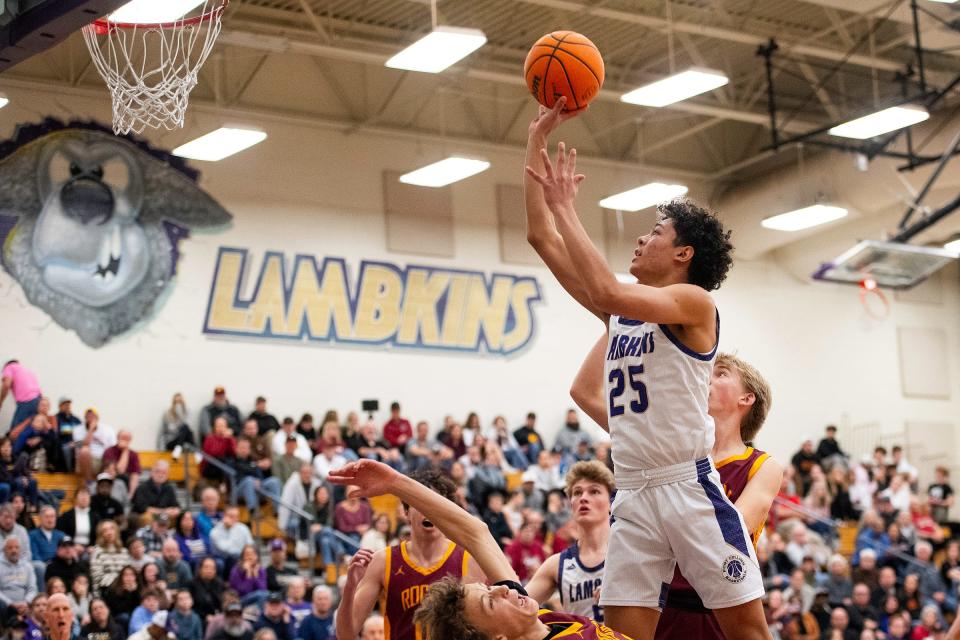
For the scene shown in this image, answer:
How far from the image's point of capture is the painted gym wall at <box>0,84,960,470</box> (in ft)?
62.6

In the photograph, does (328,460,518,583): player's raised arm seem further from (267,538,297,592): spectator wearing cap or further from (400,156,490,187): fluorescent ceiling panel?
(400,156,490,187): fluorescent ceiling panel

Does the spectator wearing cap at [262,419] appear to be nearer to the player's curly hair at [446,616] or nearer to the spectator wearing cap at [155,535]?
the spectator wearing cap at [155,535]

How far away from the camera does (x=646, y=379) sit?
4.72 meters

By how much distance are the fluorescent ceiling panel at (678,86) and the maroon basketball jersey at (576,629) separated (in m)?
12.9

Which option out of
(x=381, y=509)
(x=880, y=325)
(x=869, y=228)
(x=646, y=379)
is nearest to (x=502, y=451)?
(x=381, y=509)

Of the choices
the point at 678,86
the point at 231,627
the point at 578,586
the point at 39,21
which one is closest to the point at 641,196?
the point at 678,86

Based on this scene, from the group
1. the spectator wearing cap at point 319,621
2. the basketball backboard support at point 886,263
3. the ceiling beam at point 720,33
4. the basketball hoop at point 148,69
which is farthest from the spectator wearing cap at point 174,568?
the basketball backboard support at point 886,263

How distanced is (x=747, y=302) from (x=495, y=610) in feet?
73.1

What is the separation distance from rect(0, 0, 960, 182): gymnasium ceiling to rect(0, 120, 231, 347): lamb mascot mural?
99cm

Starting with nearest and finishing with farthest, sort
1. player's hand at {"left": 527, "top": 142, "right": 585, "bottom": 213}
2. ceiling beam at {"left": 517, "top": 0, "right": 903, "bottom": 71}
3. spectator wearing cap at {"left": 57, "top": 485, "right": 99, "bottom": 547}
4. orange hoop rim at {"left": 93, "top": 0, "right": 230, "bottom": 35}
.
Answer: player's hand at {"left": 527, "top": 142, "right": 585, "bottom": 213}, orange hoop rim at {"left": 93, "top": 0, "right": 230, "bottom": 35}, spectator wearing cap at {"left": 57, "top": 485, "right": 99, "bottom": 547}, ceiling beam at {"left": 517, "top": 0, "right": 903, "bottom": 71}

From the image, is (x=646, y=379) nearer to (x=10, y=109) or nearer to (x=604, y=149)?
(x=10, y=109)

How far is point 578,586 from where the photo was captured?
6676mm

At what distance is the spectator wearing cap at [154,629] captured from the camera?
1282 cm

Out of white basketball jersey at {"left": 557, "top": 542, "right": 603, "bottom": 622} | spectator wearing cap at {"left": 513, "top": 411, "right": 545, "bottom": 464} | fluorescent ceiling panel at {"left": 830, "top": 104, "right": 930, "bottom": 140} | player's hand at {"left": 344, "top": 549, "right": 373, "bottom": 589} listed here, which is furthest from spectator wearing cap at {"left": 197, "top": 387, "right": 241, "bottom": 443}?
player's hand at {"left": 344, "top": 549, "right": 373, "bottom": 589}
